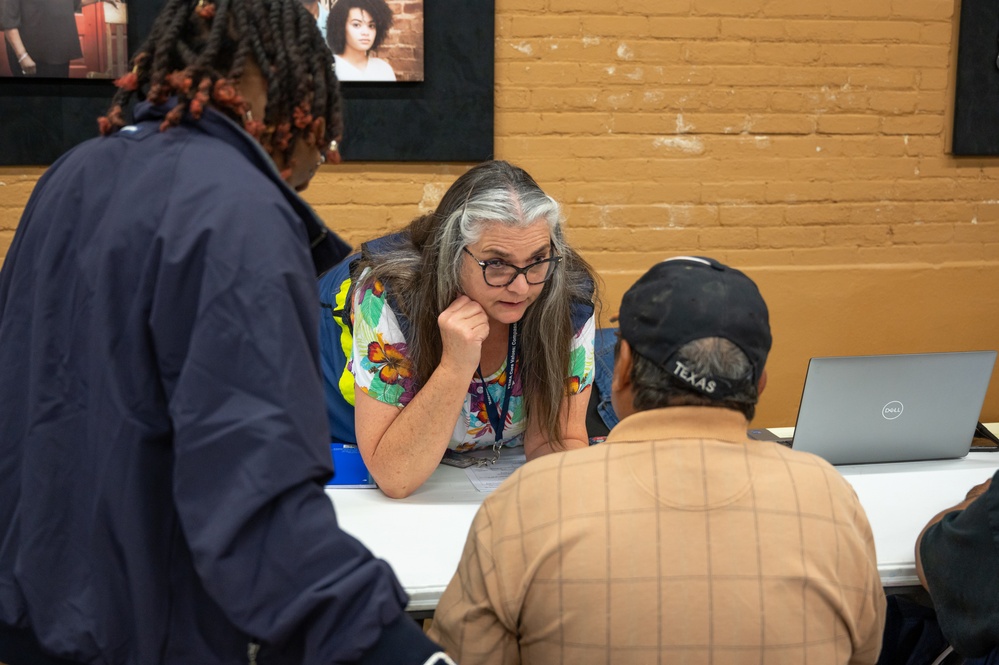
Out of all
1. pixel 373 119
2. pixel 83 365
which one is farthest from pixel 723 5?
pixel 83 365

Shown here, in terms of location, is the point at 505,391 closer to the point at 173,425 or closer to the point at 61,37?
the point at 173,425

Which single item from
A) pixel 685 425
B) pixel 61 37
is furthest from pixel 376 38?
pixel 685 425

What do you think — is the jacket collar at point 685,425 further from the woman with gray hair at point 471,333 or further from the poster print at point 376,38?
the poster print at point 376,38

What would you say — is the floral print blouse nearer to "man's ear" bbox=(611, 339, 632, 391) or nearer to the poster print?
"man's ear" bbox=(611, 339, 632, 391)

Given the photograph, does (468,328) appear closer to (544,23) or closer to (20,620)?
(20,620)

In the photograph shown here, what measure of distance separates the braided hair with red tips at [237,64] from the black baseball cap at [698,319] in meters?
0.47

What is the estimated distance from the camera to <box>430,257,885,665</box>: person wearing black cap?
1193mm

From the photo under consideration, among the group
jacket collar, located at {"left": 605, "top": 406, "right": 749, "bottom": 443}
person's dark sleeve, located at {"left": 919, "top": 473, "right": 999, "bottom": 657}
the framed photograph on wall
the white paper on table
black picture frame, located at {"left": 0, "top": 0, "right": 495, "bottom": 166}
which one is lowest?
the white paper on table

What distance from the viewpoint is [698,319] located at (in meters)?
1.24

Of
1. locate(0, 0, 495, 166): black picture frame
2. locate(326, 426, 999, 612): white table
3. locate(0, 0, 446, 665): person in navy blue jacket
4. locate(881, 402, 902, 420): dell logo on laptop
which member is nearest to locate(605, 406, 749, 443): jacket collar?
locate(0, 0, 446, 665): person in navy blue jacket

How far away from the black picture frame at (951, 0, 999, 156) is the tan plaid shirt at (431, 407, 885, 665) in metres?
3.22

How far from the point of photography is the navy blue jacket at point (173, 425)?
96 cm

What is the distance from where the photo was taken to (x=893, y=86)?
394 cm

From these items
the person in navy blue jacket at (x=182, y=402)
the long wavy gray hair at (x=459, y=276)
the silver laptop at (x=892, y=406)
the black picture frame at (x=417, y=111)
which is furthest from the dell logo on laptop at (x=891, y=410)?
the black picture frame at (x=417, y=111)
